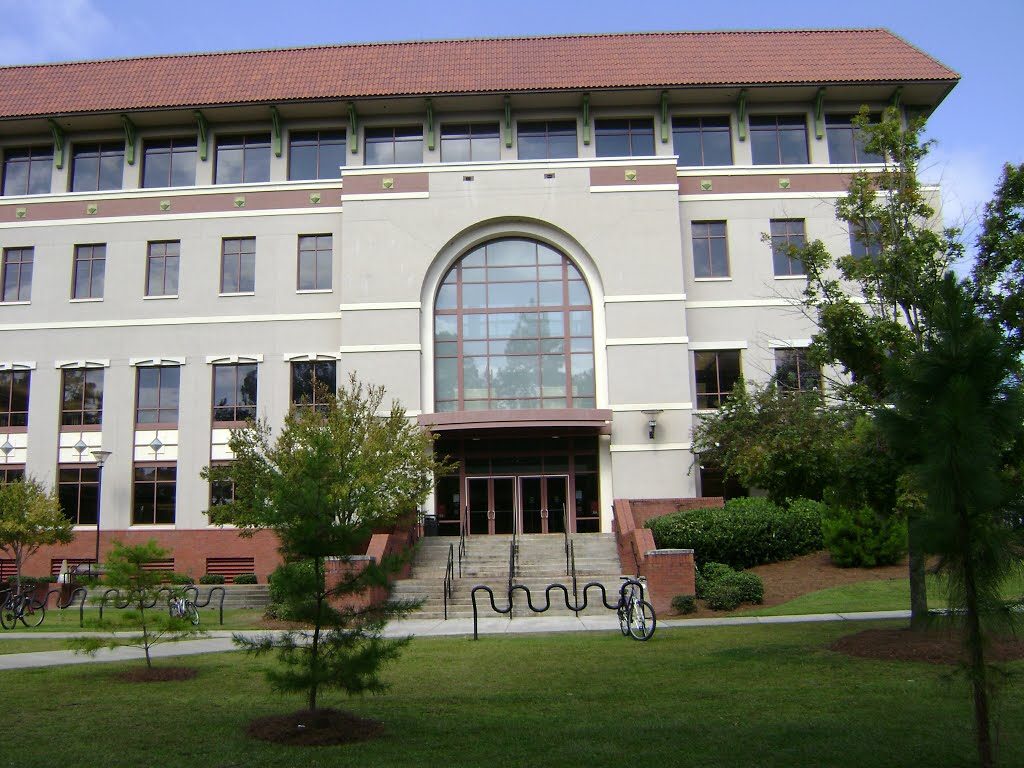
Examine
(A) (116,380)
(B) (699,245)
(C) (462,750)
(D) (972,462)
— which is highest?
(B) (699,245)

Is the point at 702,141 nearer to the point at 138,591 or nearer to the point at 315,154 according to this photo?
the point at 315,154

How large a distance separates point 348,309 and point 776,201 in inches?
595

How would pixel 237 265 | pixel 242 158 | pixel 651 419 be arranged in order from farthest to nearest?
1. pixel 242 158
2. pixel 237 265
3. pixel 651 419

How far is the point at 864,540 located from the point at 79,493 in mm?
24938

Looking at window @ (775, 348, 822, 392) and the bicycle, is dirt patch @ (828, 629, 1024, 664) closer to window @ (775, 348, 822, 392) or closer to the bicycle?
the bicycle

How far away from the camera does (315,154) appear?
111ft

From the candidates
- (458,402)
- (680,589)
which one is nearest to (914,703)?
(680,589)

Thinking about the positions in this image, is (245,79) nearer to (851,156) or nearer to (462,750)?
(851,156)

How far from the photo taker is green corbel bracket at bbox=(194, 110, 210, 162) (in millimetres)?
32938

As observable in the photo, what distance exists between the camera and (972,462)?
6363 millimetres

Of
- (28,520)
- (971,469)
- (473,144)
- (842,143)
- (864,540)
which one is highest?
(473,144)

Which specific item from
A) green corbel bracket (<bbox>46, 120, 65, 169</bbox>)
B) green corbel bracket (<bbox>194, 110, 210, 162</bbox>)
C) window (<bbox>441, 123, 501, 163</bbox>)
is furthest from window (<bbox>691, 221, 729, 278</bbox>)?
green corbel bracket (<bbox>46, 120, 65, 169</bbox>)

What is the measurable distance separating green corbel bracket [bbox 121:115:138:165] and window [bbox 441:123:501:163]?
437 inches

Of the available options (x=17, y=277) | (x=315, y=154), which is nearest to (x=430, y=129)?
(x=315, y=154)
